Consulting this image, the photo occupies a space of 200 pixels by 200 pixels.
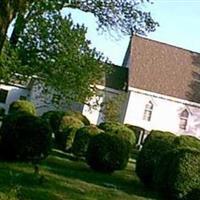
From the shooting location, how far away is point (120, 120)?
153 feet

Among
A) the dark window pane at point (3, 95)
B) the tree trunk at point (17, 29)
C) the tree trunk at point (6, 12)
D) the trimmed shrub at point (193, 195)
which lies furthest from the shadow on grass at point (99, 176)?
the dark window pane at point (3, 95)

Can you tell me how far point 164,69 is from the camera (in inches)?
1929

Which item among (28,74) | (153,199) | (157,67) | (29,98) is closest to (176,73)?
(157,67)

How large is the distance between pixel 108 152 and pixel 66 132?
6397mm

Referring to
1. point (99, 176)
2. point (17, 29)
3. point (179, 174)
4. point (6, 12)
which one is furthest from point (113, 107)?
point (179, 174)

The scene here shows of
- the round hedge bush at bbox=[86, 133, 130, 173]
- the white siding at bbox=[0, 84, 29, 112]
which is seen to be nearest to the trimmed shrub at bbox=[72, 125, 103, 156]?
the round hedge bush at bbox=[86, 133, 130, 173]

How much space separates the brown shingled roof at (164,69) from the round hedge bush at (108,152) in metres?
29.1

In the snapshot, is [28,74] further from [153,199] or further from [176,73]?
[176,73]

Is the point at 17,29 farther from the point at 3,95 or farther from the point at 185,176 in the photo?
the point at 3,95

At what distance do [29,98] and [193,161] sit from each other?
39.0m

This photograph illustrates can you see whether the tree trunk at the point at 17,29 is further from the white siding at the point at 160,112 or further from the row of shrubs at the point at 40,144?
the white siding at the point at 160,112

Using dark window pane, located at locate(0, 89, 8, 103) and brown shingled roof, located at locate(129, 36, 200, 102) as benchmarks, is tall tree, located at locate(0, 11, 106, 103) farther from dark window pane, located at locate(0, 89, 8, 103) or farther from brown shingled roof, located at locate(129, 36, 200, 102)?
dark window pane, located at locate(0, 89, 8, 103)

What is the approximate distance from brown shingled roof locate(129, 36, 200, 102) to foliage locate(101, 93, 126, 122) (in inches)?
57.9

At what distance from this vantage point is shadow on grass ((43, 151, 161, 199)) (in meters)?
15.7
